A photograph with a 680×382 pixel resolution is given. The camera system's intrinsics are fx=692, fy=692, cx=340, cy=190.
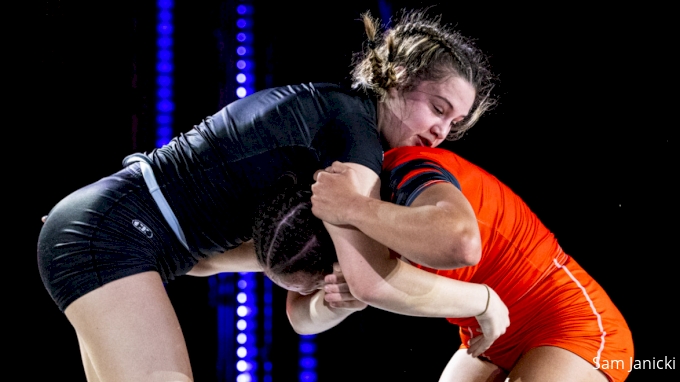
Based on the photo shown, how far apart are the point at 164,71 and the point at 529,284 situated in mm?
1758

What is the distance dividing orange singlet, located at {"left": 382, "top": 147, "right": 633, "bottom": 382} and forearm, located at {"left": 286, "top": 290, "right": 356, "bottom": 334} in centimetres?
29

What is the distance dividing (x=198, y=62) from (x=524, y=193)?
1489 mm

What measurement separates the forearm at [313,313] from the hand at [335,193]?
48cm

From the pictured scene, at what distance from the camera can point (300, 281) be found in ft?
5.34

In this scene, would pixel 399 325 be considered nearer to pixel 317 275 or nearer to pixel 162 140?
pixel 162 140

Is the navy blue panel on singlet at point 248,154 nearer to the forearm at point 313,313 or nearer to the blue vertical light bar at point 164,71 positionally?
the forearm at point 313,313

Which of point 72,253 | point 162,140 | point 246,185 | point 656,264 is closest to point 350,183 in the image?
point 246,185

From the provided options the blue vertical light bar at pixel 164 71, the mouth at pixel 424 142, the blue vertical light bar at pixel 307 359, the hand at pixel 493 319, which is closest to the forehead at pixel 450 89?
the mouth at pixel 424 142

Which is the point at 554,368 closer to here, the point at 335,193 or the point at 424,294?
the point at 424,294

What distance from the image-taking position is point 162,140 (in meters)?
2.83

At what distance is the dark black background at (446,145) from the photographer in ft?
8.70

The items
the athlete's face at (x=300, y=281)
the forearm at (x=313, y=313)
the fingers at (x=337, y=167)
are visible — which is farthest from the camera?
the forearm at (x=313, y=313)

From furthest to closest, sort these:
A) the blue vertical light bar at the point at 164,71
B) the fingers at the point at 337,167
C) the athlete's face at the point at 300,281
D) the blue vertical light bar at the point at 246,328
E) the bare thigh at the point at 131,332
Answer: the blue vertical light bar at the point at 246,328, the blue vertical light bar at the point at 164,71, the athlete's face at the point at 300,281, the fingers at the point at 337,167, the bare thigh at the point at 131,332

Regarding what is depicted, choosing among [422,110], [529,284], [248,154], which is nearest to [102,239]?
[248,154]
